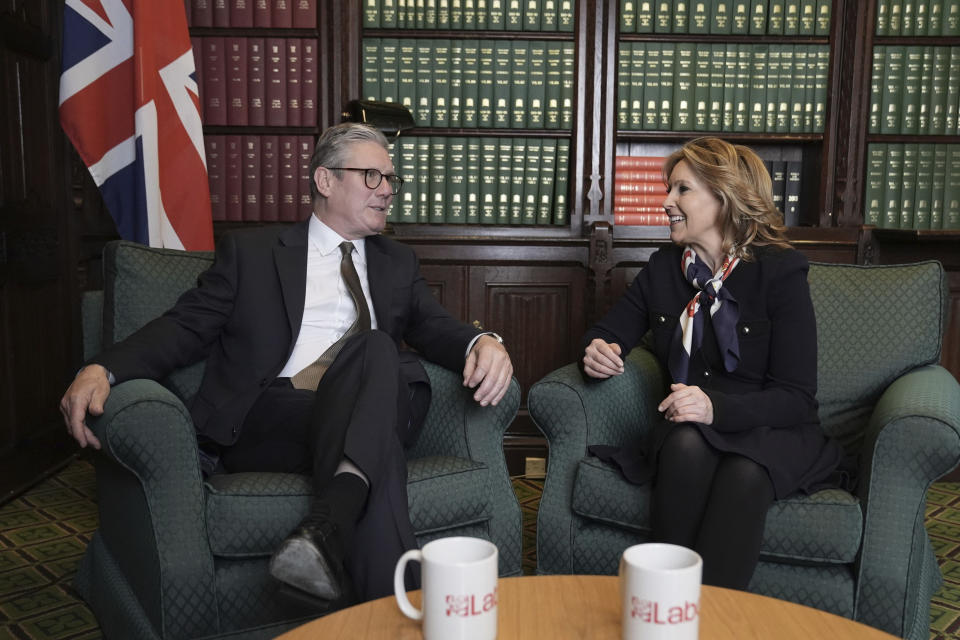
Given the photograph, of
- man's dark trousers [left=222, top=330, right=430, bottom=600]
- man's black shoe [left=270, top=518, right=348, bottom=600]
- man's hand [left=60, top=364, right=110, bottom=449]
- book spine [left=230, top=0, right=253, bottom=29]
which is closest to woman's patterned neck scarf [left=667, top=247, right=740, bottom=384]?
man's dark trousers [left=222, top=330, right=430, bottom=600]

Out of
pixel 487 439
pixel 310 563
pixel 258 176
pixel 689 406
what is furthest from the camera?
pixel 258 176

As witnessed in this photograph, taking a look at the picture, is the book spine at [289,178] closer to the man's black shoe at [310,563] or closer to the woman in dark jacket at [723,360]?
the woman in dark jacket at [723,360]

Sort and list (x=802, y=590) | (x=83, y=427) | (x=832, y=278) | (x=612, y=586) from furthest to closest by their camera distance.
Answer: (x=832, y=278) → (x=802, y=590) → (x=83, y=427) → (x=612, y=586)

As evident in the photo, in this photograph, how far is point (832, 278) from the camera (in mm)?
2150

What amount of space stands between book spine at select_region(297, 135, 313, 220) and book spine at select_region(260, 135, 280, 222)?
80 millimetres

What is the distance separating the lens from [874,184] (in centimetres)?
331

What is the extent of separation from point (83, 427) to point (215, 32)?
2.13 m

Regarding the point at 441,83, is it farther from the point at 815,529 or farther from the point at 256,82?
the point at 815,529

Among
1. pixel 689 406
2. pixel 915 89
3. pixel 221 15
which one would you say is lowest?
pixel 689 406

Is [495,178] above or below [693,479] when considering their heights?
above

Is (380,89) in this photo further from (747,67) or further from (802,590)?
(802,590)

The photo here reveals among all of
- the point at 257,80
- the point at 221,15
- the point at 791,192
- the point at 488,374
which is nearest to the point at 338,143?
the point at 488,374

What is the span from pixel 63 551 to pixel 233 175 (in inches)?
59.9

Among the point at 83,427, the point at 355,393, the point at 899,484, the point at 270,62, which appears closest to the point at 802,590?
the point at 899,484
